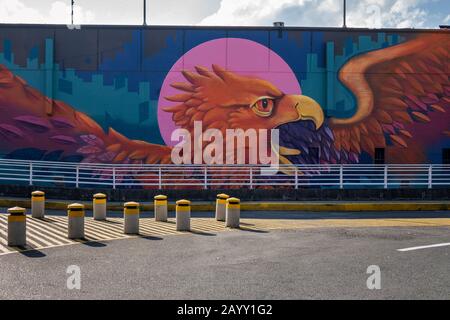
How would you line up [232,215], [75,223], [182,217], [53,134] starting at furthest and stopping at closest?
[53,134], [232,215], [182,217], [75,223]

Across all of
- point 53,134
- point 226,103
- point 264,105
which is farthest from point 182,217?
point 53,134

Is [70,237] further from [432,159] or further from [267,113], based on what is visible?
[432,159]

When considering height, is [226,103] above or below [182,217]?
above

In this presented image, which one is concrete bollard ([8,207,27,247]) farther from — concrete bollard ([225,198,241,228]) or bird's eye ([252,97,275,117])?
bird's eye ([252,97,275,117])

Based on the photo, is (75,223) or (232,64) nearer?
(75,223)

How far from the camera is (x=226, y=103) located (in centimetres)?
2200

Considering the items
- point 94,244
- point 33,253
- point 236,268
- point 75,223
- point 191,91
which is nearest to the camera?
point 236,268

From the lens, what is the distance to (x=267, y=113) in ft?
72.3

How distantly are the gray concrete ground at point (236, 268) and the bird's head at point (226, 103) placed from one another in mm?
11397

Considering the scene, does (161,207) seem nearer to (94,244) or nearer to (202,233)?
(202,233)

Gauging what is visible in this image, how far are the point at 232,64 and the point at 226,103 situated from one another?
1792 millimetres

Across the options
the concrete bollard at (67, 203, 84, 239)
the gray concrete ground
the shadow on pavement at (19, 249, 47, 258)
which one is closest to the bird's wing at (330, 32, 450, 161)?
the gray concrete ground

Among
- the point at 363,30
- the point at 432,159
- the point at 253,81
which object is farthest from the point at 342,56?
the point at 432,159

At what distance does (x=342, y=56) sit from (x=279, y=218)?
10647mm
